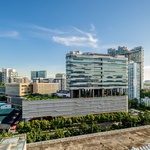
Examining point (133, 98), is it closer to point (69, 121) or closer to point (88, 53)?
point (88, 53)

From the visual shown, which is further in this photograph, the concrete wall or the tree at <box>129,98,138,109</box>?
the tree at <box>129,98,138,109</box>

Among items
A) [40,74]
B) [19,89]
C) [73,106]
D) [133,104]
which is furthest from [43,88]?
[40,74]

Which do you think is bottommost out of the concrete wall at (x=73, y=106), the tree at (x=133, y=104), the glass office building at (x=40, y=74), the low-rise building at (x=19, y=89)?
the tree at (x=133, y=104)

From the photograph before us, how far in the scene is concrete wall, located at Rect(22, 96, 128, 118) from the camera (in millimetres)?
43062

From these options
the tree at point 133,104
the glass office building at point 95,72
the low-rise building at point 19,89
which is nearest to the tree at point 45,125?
the glass office building at point 95,72

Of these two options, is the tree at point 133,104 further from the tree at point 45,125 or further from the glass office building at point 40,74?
the glass office building at point 40,74

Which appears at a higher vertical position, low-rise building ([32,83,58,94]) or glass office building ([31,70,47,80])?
glass office building ([31,70,47,80])

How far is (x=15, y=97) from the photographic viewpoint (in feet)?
214

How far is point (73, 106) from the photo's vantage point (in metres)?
47.5

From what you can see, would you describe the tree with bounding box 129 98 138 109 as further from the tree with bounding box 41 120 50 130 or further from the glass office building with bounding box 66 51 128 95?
the tree with bounding box 41 120 50 130

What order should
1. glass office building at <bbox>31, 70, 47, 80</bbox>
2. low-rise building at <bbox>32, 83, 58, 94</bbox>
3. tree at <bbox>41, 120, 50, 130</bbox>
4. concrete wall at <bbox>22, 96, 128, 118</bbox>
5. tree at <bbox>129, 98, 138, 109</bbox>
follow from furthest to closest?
1. glass office building at <bbox>31, 70, 47, 80</bbox>
2. tree at <bbox>129, 98, 138, 109</bbox>
3. low-rise building at <bbox>32, 83, 58, 94</bbox>
4. concrete wall at <bbox>22, 96, 128, 118</bbox>
5. tree at <bbox>41, 120, 50, 130</bbox>

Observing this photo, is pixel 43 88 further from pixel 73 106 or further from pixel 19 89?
Answer: pixel 73 106

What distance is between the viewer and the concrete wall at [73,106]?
43.1 m

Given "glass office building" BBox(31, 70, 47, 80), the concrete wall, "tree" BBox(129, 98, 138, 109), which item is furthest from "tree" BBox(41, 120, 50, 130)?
"glass office building" BBox(31, 70, 47, 80)
